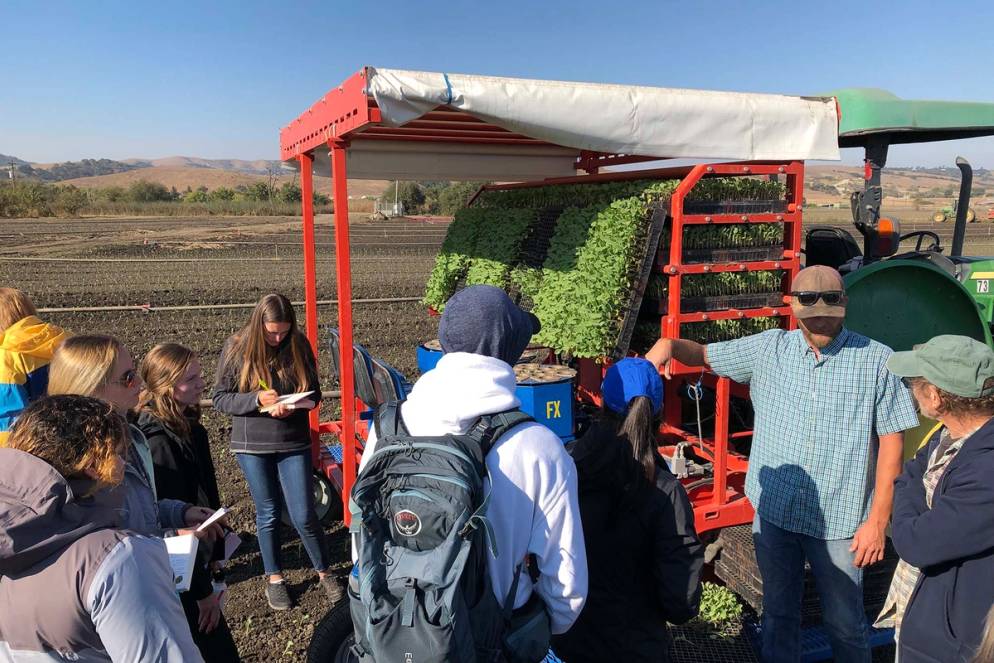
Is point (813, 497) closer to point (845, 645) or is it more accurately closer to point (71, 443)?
point (845, 645)

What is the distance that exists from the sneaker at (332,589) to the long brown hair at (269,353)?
1075 mm

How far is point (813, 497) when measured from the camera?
2.95m

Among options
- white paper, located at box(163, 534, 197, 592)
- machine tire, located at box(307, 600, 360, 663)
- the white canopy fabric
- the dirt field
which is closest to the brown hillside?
the dirt field

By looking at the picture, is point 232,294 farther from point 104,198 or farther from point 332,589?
point 104,198

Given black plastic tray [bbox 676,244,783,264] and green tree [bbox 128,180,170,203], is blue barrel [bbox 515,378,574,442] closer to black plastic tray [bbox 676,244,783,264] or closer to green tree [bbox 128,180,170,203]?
black plastic tray [bbox 676,244,783,264]

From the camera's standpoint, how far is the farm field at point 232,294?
4.16 meters

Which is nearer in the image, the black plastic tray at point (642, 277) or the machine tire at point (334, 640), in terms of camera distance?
the machine tire at point (334, 640)

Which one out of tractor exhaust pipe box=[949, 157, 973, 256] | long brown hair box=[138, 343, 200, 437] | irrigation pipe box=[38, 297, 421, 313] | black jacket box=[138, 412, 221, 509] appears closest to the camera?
black jacket box=[138, 412, 221, 509]

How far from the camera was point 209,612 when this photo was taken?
2.76 meters

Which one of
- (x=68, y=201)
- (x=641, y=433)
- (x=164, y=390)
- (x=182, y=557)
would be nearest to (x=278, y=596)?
(x=164, y=390)

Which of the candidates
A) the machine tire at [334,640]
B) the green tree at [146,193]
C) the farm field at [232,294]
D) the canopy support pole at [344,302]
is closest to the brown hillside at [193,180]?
the green tree at [146,193]

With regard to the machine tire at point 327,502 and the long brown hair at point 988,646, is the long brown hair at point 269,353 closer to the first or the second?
the machine tire at point 327,502

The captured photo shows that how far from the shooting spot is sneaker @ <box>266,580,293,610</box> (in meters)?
3.98

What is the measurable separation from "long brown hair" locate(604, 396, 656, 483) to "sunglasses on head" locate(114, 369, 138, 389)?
167cm
